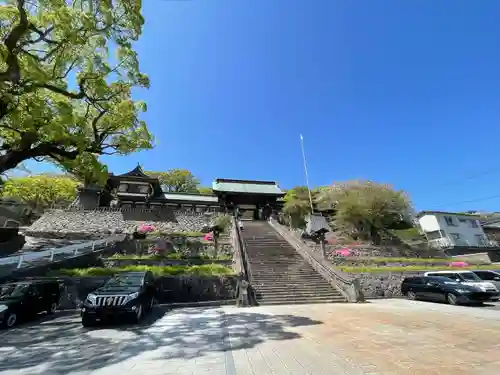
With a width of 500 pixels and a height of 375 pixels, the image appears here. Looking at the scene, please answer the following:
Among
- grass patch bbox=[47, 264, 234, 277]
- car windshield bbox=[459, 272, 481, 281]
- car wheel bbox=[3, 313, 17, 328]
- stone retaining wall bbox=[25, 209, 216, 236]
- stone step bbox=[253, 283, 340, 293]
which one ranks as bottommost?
car wheel bbox=[3, 313, 17, 328]

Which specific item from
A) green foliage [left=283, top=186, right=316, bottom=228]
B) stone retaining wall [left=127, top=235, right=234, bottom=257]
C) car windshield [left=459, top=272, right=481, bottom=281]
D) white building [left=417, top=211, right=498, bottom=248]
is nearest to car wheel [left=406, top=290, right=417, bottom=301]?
car windshield [left=459, top=272, right=481, bottom=281]

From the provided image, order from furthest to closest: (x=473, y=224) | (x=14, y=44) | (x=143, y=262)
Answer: (x=473, y=224) < (x=143, y=262) < (x=14, y=44)

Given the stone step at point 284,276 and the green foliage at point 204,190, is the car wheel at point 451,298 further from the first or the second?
the green foliage at point 204,190

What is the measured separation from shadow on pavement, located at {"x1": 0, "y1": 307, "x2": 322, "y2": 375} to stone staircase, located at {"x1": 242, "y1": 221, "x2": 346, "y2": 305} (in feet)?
12.4

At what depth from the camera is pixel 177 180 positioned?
54094 millimetres

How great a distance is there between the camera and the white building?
125ft

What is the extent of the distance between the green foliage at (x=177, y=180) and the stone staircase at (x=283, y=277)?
120ft

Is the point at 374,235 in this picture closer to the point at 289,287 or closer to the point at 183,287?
the point at 289,287

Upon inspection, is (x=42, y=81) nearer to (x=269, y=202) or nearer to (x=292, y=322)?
(x=292, y=322)

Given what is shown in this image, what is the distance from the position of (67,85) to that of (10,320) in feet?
29.1

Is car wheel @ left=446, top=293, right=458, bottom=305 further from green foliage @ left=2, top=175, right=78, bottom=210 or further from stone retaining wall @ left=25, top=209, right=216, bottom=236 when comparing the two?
green foliage @ left=2, top=175, right=78, bottom=210

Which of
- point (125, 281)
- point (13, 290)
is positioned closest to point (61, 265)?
point (13, 290)

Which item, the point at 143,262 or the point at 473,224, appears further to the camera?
the point at 473,224

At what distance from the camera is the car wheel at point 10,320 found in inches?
310
